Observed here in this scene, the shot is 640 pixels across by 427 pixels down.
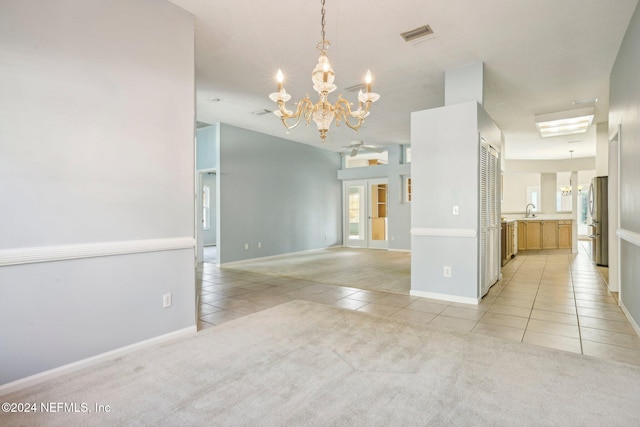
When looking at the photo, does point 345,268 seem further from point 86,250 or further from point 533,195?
point 533,195

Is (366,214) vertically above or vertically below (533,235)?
→ above

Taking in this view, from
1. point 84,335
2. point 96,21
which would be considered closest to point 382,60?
point 96,21

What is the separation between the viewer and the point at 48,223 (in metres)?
2.22

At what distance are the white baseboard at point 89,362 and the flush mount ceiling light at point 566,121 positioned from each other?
668 cm

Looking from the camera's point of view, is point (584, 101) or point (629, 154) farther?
point (584, 101)

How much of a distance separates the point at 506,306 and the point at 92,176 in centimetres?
425

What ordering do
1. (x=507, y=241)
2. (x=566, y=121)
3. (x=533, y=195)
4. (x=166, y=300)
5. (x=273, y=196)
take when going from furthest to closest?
(x=533, y=195), (x=273, y=196), (x=507, y=241), (x=566, y=121), (x=166, y=300)

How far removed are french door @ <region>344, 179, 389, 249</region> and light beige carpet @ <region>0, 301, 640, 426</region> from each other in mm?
7156

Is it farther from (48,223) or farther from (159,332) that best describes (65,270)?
(159,332)

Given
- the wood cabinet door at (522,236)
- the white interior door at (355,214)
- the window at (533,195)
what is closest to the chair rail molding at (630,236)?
the wood cabinet door at (522,236)

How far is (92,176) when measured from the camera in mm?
2416

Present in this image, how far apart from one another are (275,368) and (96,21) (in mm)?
2767

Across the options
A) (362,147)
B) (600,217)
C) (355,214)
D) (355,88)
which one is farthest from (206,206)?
(600,217)

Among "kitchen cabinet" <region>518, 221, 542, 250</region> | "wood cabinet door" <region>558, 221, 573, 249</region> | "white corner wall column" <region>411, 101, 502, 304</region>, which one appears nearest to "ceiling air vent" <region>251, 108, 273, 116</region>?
"white corner wall column" <region>411, 101, 502, 304</region>
